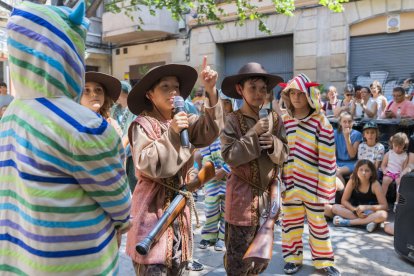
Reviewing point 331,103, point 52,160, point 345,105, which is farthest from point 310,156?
point 331,103

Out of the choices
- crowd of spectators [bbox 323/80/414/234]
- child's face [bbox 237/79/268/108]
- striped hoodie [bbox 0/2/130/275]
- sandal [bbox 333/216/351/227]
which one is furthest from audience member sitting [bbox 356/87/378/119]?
striped hoodie [bbox 0/2/130/275]

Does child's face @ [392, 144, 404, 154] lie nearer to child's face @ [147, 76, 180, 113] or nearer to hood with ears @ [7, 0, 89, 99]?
child's face @ [147, 76, 180, 113]

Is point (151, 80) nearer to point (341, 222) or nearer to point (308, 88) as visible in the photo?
point (308, 88)

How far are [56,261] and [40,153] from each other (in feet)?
1.30

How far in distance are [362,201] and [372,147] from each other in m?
1.12

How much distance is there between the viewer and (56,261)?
4.59ft

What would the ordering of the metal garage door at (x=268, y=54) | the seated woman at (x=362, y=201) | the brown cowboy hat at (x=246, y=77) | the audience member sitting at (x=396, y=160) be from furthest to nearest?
the metal garage door at (x=268, y=54) → the audience member sitting at (x=396, y=160) → the seated woman at (x=362, y=201) → the brown cowboy hat at (x=246, y=77)

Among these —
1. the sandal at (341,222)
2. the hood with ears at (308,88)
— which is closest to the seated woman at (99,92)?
the hood with ears at (308,88)

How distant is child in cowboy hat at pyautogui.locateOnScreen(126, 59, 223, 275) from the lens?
2.05m

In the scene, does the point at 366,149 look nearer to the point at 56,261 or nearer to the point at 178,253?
the point at 178,253

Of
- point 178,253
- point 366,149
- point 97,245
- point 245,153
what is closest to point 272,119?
point 245,153

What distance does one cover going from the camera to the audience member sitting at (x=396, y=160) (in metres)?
5.96

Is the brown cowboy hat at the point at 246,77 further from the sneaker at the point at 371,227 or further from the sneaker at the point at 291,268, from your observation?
the sneaker at the point at 371,227

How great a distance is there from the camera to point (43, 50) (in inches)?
55.4
